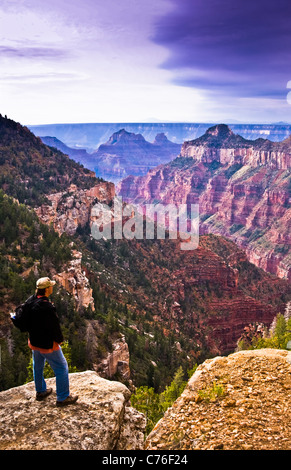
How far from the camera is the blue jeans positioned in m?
9.60

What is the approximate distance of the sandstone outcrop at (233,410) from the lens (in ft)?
26.7

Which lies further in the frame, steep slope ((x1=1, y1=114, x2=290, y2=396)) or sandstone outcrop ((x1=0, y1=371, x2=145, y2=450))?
steep slope ((x1=1, y1=114, x2=290, y2=396))

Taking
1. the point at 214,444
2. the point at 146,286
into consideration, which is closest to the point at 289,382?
the point at 214,444

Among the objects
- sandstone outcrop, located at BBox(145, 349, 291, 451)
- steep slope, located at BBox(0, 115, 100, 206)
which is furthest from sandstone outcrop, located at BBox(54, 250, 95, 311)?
steep slope, located at BBox(0, 115, 100, 206)

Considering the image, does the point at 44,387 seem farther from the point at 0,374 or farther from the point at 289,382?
the point at 0,374

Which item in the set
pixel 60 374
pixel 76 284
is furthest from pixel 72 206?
pixel 60 374

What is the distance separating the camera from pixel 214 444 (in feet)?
26.5

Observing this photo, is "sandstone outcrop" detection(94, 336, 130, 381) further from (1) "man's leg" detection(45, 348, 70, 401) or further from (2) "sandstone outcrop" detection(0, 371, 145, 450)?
(1) "man's leg" detection(45, 348, 70, 401)

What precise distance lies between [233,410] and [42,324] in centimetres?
553

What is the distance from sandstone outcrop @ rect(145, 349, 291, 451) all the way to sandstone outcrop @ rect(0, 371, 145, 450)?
0.85 metres

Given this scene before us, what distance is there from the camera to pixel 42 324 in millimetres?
9484

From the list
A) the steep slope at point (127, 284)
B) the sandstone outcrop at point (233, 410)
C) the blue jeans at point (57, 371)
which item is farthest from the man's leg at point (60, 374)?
the steep slope at point (127, 284)

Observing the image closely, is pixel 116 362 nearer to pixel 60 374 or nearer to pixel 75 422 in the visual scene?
pixel 60 374
